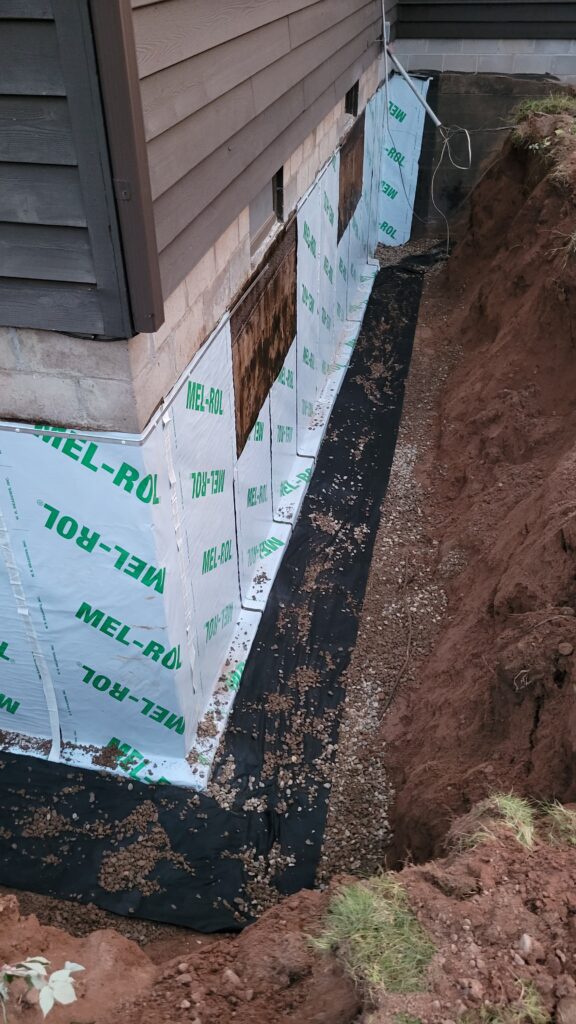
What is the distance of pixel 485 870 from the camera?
261 cm

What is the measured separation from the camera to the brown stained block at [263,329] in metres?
4.78

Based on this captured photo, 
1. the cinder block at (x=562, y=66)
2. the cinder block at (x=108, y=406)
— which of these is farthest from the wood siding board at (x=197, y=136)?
the cinder block at (x=562, y=66)

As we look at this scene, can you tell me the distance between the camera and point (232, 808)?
14.2 ft

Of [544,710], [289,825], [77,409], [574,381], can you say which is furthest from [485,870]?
[574,381]

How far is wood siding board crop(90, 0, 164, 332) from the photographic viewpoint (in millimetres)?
2328

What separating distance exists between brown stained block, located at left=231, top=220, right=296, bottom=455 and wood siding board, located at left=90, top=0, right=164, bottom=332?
1711 millimetres

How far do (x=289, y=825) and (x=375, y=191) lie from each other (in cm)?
962

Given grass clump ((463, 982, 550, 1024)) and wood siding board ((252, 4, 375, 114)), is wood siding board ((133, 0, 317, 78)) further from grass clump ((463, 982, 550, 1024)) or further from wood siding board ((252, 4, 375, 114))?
grass clump ((463, 982, 550, 1024))

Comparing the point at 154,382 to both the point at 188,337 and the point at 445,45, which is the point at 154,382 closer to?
the point at 188,337

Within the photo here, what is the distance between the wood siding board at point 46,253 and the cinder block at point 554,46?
10.9 metres

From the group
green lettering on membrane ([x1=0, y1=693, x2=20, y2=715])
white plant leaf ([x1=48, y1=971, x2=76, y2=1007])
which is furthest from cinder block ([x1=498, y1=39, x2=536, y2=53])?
white plant leaf ([x1=48, y1=971, x2=76, y2=1007])

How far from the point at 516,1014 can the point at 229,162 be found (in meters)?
3.89

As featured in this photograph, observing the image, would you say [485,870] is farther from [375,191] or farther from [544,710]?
[375,191]

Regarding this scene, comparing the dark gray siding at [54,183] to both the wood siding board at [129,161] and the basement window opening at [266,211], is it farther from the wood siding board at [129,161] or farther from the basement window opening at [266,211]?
the basement window opening at [266,211]
